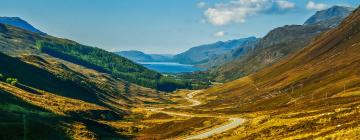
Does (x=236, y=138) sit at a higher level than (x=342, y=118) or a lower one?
lower

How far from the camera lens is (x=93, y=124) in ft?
447

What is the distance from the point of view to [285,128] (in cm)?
9469

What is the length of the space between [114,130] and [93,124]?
10993 mm

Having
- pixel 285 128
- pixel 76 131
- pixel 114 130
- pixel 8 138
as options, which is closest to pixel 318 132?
pixel 285 128

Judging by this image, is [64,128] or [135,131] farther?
[135,131]

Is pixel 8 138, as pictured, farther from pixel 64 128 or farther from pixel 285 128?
pixel 285 128

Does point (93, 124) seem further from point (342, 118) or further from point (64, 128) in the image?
point (342, 118)

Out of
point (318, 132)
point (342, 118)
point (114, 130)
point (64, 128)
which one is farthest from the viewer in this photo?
point (114, 130)

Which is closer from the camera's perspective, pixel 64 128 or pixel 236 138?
pixel 236 138

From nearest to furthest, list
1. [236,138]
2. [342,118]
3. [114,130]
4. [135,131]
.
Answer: [342,118], [236,138], [114,130], [135,131]

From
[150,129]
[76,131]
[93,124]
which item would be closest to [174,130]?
[150,129]

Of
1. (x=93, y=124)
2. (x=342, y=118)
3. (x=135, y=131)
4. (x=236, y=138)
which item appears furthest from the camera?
(x=135, y=131)

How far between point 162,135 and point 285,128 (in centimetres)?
5563

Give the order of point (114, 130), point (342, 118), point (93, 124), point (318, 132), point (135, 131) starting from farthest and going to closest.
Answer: point (135, 131) < point (114, 130) < point (93, 124) < point (342, 118) < point (318, 132)
